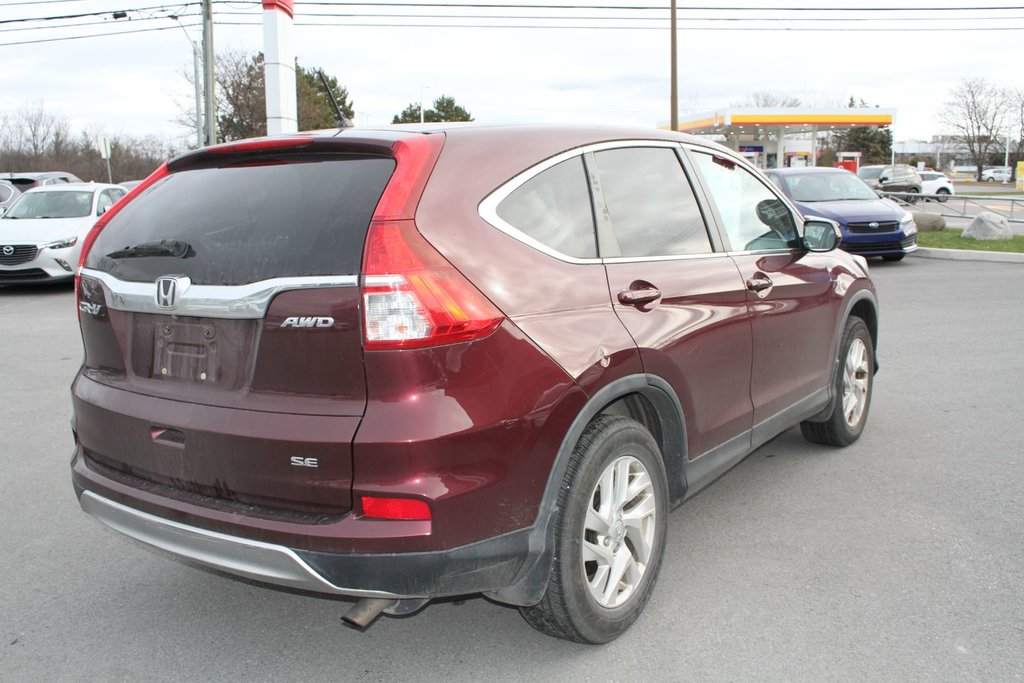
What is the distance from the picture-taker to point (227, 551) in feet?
8.39

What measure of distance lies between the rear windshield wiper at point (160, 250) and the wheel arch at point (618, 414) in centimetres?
136

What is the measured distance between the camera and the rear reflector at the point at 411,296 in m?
2.40

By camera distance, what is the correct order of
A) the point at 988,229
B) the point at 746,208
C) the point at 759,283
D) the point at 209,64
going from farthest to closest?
1. the point at 209,64
2. the point at 988,229
3. the point at 746,208
4. the point at 759,283

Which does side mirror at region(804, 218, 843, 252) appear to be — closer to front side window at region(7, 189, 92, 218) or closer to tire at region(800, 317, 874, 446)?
tire at region(800, 317, 874, 446)

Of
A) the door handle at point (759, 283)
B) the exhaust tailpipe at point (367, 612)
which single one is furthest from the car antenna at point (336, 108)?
the door handle at point (759, 283)

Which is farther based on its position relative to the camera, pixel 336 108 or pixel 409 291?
pixel 336 108

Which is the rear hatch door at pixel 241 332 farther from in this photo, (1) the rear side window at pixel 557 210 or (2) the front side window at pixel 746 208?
(2) the front side window at pixel 746 208

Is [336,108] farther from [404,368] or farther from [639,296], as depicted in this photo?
[404,368]

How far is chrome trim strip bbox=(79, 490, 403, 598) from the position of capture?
97.1 inches

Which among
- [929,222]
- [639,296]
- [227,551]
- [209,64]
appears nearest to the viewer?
[227,551]

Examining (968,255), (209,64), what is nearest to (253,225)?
(968,255)

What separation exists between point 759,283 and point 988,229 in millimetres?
15729

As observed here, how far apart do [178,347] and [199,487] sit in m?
0.45

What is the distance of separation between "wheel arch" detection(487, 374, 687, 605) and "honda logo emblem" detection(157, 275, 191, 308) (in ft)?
4.23
